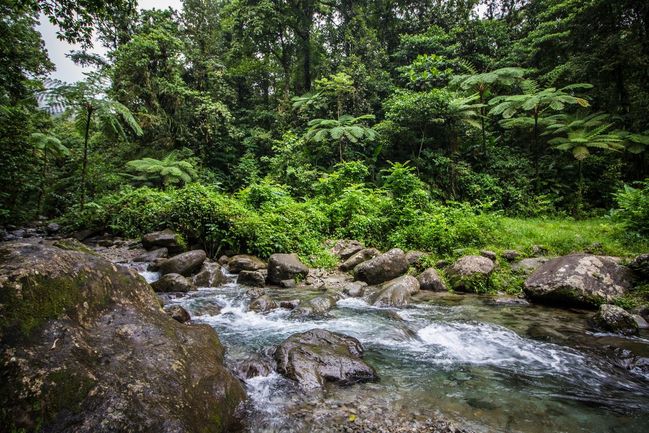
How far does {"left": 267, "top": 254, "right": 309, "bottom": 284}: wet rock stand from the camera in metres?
7.85

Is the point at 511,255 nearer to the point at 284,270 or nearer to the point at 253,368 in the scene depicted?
the point at 284,270

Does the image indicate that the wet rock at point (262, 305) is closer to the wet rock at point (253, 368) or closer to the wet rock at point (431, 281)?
the wet rock at point (253, 368)

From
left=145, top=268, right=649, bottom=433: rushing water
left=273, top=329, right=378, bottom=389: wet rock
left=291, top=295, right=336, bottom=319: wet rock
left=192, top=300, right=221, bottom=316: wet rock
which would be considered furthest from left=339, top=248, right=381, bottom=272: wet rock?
left=273, top=329, right=378, bottom=389: wet rock

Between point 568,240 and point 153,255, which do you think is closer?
point 568,240

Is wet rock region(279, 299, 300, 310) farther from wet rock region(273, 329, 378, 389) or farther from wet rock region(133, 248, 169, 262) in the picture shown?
wet rock region(133, 248, 169, 262)

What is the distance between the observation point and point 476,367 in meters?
3.92

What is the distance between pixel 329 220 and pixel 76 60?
58.2 ft

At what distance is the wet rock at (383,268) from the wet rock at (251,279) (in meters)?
2.25

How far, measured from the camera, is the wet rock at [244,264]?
8.47m

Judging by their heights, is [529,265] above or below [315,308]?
above

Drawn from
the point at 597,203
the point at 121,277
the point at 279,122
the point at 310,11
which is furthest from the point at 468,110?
the point at 121,277

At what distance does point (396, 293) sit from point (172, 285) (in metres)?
4.66

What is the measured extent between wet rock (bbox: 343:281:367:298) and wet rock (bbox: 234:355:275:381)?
3.39 meters

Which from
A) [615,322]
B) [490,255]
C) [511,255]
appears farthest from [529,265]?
[615,322]
